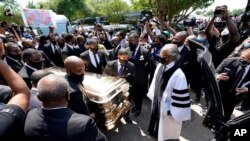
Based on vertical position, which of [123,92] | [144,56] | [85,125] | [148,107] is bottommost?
[148,107]

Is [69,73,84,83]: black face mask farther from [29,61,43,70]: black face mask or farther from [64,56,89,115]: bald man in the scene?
[29,61,43,70]: black face mask

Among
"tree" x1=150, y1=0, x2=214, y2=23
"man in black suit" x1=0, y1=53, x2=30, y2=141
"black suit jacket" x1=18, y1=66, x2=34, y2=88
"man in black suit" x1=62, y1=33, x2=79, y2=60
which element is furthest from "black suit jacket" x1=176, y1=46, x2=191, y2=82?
"tree" x1=150, y1=0, x2=214, y2=23

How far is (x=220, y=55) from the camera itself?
5.44 metres

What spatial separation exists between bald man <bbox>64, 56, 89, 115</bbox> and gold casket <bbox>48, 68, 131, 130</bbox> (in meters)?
0.57

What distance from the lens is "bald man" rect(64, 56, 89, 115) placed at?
2758 millimetres

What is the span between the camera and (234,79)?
3.70 meters

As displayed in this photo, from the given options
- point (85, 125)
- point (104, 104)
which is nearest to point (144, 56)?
point (104, 104)

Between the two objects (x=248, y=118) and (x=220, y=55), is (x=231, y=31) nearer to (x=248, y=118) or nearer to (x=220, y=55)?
(x=220, y=55)

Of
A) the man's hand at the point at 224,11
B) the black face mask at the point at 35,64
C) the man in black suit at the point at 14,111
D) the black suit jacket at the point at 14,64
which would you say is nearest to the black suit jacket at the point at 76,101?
the man in black suit at the point at 14,111

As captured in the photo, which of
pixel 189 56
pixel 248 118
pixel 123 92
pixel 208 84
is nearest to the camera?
pixel 248 118

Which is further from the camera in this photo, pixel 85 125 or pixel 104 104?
pixel 104 104

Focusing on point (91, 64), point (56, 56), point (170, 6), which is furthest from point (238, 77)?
point (170, 6)

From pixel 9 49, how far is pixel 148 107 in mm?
3491

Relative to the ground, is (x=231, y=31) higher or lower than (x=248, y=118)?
higher
